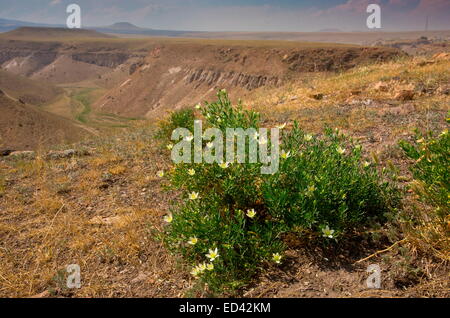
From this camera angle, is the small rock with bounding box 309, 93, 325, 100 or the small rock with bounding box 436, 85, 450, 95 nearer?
the small rock with bounding box 436, 85, 450, 95

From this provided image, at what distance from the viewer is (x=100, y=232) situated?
12.4 feet

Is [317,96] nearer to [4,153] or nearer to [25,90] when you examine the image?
[4,153]

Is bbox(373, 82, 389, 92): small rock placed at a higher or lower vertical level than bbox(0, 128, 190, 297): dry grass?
higher

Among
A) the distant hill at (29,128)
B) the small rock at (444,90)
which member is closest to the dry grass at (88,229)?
the small rock at (444,90)

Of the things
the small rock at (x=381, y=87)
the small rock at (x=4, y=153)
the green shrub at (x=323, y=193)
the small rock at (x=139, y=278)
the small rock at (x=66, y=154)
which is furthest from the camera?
the small rock at (x=381, y=87)

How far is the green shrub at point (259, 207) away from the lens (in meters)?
2.74

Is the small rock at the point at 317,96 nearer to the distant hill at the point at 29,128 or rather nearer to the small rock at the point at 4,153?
the small rock at the point at 4,153

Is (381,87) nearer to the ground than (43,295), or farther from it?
farther from it

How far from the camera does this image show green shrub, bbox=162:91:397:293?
8.98 ft

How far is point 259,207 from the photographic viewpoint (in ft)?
11.1

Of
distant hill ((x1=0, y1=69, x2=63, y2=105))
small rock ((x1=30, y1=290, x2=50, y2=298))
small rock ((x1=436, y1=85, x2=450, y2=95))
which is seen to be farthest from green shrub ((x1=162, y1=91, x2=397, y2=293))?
distant hill ((x1=0, y1=69, x2=63, y2=105))

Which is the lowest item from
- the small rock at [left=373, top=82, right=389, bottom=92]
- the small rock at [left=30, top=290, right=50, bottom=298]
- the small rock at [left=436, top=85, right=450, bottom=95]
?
the small rock at [left=30, top=290, right=50, bottom=298]

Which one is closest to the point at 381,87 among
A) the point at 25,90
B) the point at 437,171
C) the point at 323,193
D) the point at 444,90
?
the point at 444,90

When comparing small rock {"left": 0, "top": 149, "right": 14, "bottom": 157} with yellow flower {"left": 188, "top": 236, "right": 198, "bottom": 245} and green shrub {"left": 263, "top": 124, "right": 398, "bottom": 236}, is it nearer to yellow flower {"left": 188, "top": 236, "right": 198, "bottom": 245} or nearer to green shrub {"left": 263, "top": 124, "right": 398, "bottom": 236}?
yellow flower {"left": 188, "top": 236, "right": 198, "bottom": 245}
